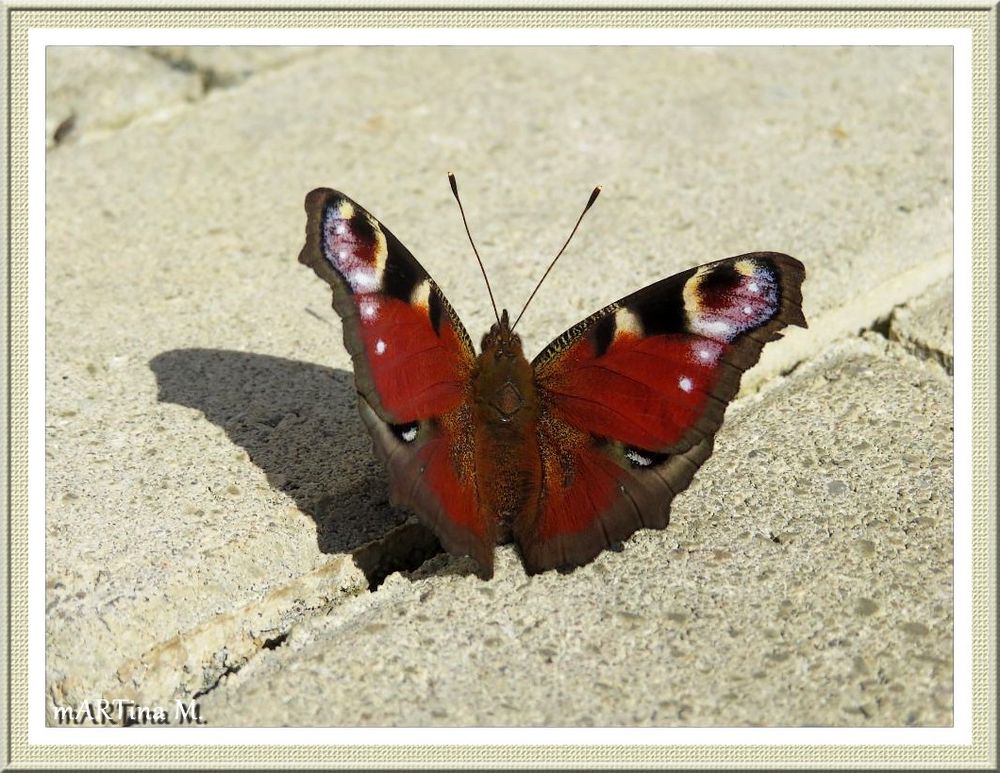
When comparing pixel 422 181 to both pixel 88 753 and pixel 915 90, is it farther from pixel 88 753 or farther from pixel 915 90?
pixel 88 753

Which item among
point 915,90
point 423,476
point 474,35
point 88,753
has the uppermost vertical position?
point 474,35

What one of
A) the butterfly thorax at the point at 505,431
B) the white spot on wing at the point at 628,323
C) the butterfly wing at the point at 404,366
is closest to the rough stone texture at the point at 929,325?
the white spot on wing at the point at 628,323

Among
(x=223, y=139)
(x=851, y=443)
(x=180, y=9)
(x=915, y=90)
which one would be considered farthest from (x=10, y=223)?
(x=915, y=90)

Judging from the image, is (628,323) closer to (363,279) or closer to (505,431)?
(505,431)

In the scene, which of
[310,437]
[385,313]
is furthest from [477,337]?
[385,313]

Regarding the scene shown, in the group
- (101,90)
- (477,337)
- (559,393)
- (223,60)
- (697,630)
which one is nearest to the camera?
(697,630)

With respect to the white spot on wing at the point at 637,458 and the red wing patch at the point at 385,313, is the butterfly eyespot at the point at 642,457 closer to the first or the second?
the white spot on wing at the point at 637,458

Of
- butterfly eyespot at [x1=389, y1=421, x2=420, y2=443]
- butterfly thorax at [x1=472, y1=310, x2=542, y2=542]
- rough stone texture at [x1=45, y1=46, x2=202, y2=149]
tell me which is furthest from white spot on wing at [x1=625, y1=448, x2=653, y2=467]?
rough stone texture at [x1=45, y1=46, x2=202, y2=149]

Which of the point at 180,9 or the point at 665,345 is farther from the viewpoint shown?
the point at 180,9
